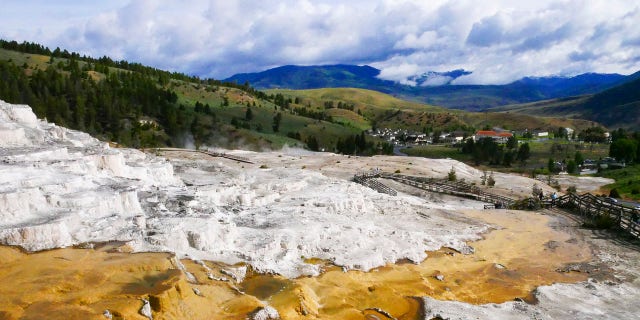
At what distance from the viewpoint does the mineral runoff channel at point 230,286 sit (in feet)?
35.9

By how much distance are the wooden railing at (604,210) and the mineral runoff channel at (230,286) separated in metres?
5.53

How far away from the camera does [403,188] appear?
42.8 meters

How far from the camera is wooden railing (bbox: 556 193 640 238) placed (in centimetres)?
2401

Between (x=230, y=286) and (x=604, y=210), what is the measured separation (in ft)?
75.7

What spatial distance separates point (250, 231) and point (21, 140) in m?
16.5

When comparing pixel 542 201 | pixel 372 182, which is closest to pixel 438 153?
pixel 372 182

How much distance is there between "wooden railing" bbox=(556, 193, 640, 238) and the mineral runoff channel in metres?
5.53

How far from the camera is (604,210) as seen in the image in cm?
2673

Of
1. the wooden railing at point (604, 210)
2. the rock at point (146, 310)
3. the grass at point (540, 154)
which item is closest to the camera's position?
the rock at point (146, 310)

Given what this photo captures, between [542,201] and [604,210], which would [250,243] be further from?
[542,201]

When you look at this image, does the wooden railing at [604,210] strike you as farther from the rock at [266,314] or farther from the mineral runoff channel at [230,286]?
the rock at [266,314]

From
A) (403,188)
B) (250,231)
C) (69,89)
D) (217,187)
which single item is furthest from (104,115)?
(250,231)

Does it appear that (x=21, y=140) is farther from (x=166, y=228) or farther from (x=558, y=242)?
(x=558, y=242)

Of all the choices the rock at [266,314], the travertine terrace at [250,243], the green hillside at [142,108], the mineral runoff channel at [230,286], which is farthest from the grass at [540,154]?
the rock at [266,314]
